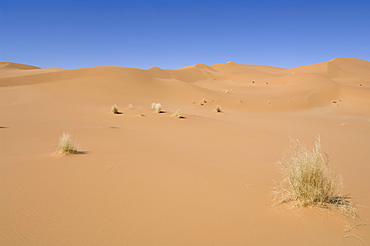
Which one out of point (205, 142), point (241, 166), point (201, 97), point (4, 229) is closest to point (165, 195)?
point (4, 229)

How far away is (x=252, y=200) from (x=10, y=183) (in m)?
3.85

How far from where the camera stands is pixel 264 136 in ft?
33.2

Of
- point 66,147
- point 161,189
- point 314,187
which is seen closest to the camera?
point 314,187

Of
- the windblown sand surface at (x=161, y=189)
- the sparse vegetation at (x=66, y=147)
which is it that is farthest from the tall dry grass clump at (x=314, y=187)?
the sparse vegetation at (x=66, y=147)

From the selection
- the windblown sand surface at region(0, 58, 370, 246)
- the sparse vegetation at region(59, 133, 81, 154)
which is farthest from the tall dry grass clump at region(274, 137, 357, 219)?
the sparse vegetation at region(59, 133, 81, 154)

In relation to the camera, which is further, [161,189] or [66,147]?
[66,147]

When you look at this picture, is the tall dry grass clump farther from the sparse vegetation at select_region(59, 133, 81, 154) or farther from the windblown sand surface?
the sparse vegetation at select_region(59, 133, 81, 154)

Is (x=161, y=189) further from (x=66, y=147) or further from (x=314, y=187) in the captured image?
(x=66, y=147)

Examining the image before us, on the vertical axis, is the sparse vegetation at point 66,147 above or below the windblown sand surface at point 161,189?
above

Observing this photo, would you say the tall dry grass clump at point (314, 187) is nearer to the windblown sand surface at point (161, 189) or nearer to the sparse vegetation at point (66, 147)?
the windblown sand surface at point (161, 189)

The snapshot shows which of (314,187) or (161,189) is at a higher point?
(314,187)

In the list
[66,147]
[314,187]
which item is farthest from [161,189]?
[66,147]

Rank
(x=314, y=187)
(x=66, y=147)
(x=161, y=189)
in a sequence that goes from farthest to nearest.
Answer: (x=66, y=147) → (x=161, y=189) → (x=314, y=187)

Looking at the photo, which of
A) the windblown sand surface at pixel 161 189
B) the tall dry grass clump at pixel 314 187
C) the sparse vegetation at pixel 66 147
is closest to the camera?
the windblown sand surface at pixel 161 189
